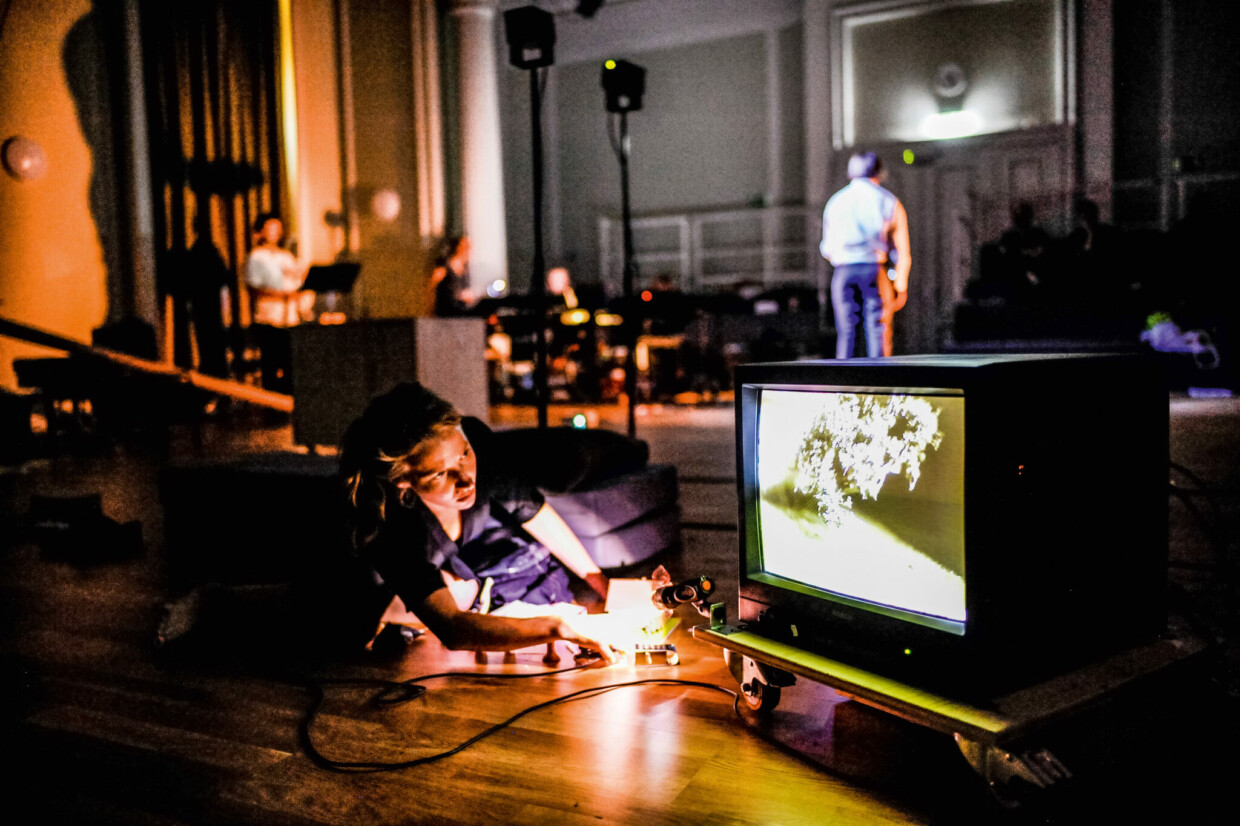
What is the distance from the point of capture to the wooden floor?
1.33 m

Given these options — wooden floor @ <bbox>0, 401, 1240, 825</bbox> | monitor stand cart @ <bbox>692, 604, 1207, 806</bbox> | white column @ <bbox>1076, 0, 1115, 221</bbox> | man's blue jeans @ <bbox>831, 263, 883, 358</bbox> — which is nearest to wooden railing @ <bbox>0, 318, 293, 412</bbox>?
wooden floor @ <bbox>0, 401, 1240, 825</bbox>

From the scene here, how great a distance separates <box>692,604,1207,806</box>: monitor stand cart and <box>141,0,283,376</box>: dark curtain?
7.55 meters

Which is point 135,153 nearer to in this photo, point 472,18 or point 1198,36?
point 472,18

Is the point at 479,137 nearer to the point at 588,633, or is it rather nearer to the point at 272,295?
the point at 272,295

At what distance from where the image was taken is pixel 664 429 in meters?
6.16

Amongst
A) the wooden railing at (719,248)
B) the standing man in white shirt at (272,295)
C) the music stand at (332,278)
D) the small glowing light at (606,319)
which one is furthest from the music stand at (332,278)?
the wooden railing at (719,248)

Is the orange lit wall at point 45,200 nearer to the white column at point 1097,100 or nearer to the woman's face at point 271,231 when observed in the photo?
the woman's face at point 271,231

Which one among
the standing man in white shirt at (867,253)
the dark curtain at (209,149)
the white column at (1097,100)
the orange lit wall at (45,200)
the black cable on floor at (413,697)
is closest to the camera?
the black cable on floor at (413,697)

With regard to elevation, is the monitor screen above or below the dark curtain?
below

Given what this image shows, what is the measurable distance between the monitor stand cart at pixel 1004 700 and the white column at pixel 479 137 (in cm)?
841

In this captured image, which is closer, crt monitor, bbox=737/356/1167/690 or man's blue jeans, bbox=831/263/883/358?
crt monitor, bbox=737/356/1167/690

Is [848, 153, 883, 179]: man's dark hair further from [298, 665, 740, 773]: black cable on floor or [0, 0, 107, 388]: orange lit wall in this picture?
[0, 0, 107, 388]: orange lit wall

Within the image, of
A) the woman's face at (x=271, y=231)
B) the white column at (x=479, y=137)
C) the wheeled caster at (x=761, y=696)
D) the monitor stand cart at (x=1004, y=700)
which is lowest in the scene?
the wheeled caster at (x=761, y=696)

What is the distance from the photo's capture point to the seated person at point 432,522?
72.4 inches
